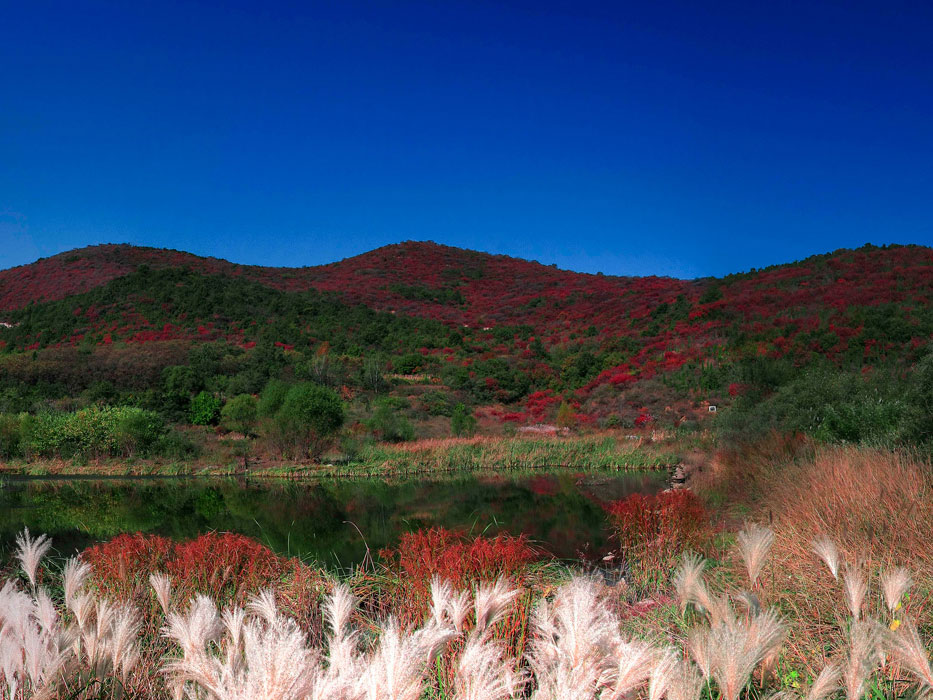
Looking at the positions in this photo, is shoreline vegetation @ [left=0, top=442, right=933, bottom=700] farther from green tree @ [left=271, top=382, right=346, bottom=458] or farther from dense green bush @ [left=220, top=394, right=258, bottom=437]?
dense green bush @ [left=220, top=394, right=258, bottom=437]

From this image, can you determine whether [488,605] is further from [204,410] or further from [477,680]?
[204,410]

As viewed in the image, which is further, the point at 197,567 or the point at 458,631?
the point at 197,567

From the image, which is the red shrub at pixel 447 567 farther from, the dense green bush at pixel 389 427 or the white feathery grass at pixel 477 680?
the dense green bush at pixel 389 427

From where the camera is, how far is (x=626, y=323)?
46.1 m

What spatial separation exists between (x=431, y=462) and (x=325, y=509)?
8895 millimetres

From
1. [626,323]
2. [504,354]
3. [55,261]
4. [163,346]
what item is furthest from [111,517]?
[55,261]

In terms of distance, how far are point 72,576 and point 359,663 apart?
2.30 m

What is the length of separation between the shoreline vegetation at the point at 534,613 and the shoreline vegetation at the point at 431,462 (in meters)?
14.3

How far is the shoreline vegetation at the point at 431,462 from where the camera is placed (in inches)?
910

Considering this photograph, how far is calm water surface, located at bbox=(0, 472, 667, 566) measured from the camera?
1155 cm

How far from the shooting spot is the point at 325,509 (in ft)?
50.4

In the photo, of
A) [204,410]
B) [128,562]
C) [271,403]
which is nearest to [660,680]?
[128,562]

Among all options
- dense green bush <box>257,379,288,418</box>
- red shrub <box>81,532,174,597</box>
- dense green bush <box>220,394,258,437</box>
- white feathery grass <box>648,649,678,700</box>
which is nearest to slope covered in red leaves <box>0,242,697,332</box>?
dense green bush <box>220,394,258,437</box>

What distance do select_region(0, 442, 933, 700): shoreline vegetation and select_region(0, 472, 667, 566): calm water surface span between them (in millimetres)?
2774
